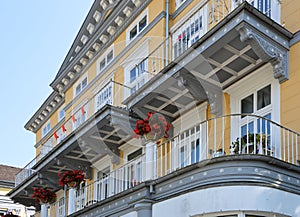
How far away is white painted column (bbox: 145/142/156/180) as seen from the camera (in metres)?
12.9

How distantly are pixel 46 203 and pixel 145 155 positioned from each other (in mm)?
8015

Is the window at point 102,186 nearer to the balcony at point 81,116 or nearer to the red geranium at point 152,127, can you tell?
the balcony at point 81,116

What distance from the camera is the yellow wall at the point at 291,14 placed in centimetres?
1195

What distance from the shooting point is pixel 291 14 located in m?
12.1

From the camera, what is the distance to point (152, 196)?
487 inches

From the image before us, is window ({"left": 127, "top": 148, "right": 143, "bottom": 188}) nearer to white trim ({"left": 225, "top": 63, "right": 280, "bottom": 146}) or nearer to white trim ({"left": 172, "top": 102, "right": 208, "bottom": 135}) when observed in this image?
white trim ({"left": 172, "top": 102, "right": 208, "bottom": 135})

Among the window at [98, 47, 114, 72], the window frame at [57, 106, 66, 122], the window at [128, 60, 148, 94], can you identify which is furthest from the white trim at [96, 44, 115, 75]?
the window frame at [57, 106, 66, 122]

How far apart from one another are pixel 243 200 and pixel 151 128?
3.60 m

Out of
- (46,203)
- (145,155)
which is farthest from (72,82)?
(145,155)

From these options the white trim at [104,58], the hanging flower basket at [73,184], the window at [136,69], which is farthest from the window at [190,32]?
the hanging flower basket at [73,184]

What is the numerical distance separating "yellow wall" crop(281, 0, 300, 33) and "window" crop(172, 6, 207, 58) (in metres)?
2.56

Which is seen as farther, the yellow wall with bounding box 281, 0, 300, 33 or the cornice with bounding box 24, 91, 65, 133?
the cornice with bounding box 24, 91, 65, 133

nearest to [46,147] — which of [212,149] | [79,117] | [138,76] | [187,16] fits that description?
[79,117]

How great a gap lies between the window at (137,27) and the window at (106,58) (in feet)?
4.16
